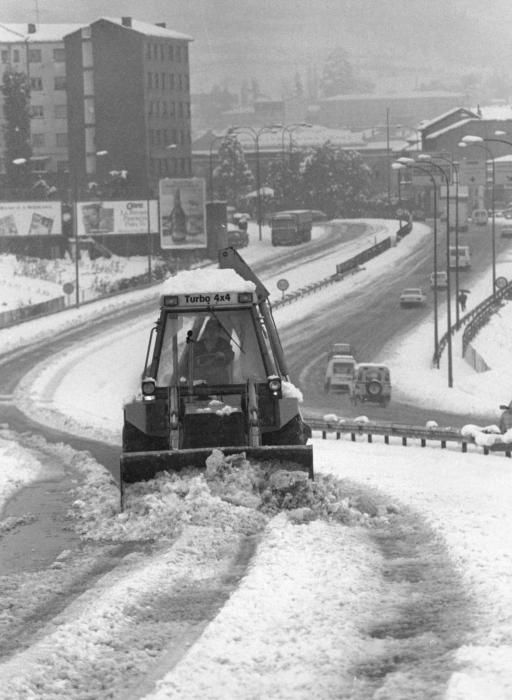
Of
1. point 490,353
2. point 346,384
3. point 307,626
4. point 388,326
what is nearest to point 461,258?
point 388,326

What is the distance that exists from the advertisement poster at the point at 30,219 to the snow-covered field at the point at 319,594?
8125 centimetres

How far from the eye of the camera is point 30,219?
339 ft

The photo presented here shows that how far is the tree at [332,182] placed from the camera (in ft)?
518

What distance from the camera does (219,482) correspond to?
54.0 ft

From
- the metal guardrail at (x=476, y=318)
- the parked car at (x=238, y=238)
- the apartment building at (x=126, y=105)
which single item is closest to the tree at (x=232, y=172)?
the apartment building at (x=126, y=105)

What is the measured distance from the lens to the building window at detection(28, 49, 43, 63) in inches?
6009

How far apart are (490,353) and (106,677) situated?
61550 mm

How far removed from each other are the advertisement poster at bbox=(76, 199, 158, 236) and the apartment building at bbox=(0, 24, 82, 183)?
49.2 metres

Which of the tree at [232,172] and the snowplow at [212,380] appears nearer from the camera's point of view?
the snowplow at [212,380]

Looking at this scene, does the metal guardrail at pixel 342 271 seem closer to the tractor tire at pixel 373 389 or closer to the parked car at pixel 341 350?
the parked car at pixel 341 350

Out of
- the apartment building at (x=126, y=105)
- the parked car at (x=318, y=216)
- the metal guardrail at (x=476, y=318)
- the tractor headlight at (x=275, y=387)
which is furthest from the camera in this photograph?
the parked car at (x=318, y=216)

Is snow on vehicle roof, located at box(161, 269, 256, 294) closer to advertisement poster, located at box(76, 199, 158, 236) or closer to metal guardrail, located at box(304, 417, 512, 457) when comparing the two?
metal guardrail, located at box(304, 417, 512, 457)

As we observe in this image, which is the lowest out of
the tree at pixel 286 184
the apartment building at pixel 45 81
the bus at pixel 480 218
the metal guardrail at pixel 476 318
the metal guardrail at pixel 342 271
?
the metal guardrail at pixel 476 318

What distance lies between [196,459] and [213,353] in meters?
1.64
